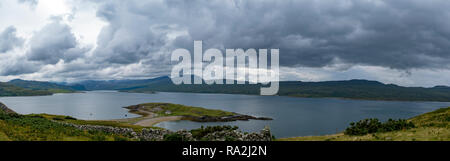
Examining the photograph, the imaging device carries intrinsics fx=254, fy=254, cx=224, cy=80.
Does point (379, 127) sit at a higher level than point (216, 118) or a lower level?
higher

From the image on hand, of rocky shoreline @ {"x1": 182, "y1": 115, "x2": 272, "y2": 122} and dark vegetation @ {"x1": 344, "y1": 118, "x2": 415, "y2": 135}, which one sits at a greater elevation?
dark vegetation @ {"x1": 344, "y1": 118, "x2": 415, "y2": 135}

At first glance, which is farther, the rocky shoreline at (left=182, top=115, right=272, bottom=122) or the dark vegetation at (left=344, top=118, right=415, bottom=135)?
the rocky shoreline at (left=182, top=115, right=272, bottom=122)

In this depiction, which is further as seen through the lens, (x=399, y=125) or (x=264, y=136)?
(x=399, y=125)

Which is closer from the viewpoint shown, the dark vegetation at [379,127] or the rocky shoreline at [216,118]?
the dark vegetation at [379,127]

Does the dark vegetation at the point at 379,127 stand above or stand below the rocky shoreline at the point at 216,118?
above

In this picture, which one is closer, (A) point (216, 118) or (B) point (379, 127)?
(B) point (379, 127)
